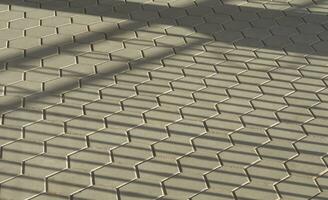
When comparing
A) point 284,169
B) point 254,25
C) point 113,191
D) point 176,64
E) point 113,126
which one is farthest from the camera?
point 254,25

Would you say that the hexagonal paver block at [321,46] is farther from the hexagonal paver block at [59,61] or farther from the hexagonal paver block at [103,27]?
the hexagonal paver block at [59,61]

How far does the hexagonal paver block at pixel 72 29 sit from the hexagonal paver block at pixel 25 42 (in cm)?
34

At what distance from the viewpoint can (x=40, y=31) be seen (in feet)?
21.3

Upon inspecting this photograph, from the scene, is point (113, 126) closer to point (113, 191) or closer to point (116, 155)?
point (116, 155)

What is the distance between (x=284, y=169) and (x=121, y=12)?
10.5ft

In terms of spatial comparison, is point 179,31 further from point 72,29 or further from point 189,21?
point 72,29

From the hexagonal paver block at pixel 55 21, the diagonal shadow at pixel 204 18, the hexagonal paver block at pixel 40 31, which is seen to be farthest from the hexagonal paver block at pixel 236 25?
the hexagonal paver block at pixel 40 31

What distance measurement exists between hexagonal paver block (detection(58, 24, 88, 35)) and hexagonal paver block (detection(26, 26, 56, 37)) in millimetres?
101

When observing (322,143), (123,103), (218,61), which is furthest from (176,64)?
(322,143)

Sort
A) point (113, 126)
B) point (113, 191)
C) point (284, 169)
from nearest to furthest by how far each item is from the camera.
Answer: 1. point (113, 191)
2. point (284, 169)
3. point (113, 126)

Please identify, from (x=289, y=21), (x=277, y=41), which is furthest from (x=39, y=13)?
(x=289, y=21)

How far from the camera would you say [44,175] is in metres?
4.50

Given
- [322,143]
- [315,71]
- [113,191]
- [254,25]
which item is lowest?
[113,191]

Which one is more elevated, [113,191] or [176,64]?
[176,64]
